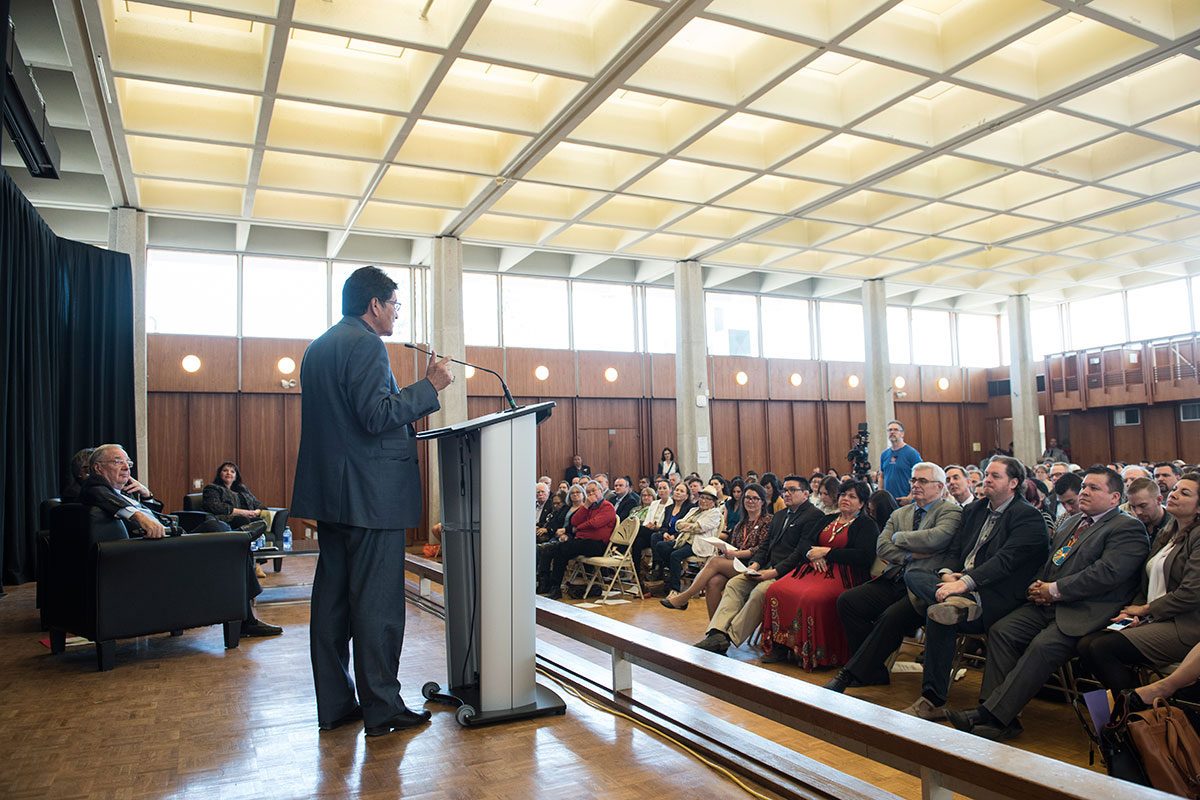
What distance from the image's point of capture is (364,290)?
2791 mm

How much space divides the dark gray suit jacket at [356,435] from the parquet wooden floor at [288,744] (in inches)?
28.4

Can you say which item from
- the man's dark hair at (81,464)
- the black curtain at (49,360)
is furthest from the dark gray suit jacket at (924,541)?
the black curtain at (49,360)

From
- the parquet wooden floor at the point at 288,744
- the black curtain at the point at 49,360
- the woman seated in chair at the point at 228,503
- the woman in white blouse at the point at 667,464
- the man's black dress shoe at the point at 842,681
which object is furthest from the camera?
the woman in white blouse at the point at 667,464

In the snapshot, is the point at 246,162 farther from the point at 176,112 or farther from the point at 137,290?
the point at 137,290

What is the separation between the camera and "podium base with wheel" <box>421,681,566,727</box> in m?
2.67

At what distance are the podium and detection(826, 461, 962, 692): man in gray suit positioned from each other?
1.90 m

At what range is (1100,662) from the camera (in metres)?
3.10

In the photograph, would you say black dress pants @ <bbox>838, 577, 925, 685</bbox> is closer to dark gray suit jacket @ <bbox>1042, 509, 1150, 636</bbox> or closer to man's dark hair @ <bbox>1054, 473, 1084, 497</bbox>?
dark gray suit jacket @ <bbox>1042, 509, 1150, 636</bbox>

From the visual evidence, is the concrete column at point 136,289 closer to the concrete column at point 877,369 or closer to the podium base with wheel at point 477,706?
the podium base with wheel at point 477,706

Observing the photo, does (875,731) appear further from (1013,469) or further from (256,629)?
(256,629)

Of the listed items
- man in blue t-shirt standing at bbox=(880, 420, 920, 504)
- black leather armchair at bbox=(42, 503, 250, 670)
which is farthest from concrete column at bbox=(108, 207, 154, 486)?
man in blue t-shirt standing at bbox=(880, 420, 920, 504)

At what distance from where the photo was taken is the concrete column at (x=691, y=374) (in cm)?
1255

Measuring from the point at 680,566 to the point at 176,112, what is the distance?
6159mm

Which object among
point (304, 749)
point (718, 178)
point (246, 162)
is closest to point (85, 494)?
point (304, 749)
